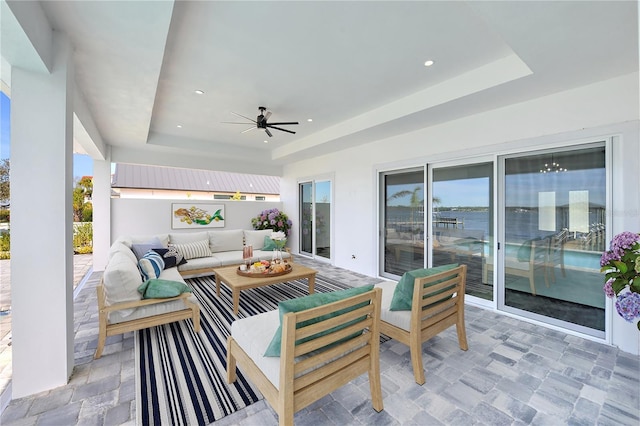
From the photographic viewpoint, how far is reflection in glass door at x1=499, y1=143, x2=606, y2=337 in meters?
2.85

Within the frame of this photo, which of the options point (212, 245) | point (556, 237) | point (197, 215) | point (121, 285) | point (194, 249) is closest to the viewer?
point (121, 285)

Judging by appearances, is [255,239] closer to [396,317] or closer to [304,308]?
[396,317]

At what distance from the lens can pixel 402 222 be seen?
4.83 m

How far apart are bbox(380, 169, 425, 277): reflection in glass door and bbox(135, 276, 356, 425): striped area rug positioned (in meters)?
2.60

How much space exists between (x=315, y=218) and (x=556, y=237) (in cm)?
481

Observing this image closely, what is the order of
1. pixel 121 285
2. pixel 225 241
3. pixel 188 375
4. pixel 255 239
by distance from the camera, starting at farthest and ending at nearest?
pixel 255 239 → pixel 225 241 → pixel 121 285 → pixel 188 375

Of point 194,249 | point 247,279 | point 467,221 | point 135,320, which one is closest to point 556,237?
point 467,221

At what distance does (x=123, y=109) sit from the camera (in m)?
3.60

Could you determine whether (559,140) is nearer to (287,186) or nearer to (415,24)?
(415,24)

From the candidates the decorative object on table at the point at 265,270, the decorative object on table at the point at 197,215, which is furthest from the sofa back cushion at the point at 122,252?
the decorative object on table at the point at 197,215

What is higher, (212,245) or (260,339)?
(212,245)

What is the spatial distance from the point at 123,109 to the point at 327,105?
2.79 metres

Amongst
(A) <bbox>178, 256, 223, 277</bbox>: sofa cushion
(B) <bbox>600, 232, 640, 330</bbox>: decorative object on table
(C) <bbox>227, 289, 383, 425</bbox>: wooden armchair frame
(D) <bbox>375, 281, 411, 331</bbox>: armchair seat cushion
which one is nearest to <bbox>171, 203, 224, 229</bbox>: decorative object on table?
(A) <bbox>178, 256, 223, 277</bbox>: sofa cushion

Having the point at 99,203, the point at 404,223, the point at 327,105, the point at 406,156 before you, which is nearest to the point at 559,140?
the point at 406,156
